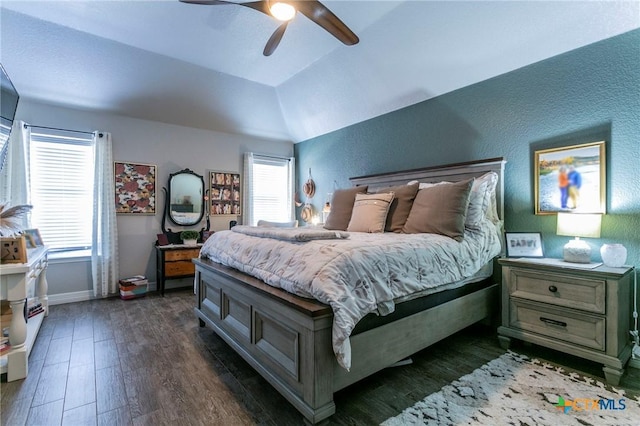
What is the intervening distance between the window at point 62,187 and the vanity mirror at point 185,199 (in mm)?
949

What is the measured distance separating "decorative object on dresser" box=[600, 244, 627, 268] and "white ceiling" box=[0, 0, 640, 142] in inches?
64.1

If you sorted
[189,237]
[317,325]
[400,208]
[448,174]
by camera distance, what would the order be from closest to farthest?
[317,325] < [400,208] < [448,174] < [189,237]

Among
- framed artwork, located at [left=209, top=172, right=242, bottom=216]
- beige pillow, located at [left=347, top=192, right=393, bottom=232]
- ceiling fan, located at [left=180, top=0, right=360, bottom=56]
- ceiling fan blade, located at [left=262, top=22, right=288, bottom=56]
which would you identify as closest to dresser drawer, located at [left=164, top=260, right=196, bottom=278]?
framed artwork, located at [left=209, top=172, right=242, bottom=216]

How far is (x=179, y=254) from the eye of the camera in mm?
4176

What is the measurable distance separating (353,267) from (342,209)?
1.90m

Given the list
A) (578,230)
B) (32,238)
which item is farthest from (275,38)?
(32,238)

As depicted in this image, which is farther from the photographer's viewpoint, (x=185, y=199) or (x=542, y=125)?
(x=185, y=199)

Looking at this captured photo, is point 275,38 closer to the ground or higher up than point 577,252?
higher up

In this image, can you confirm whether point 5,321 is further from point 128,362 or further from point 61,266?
point 61,266

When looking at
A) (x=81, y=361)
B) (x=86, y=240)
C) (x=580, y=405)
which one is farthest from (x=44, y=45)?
(x=580, y=405)

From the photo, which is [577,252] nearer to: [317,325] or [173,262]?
[317,325]

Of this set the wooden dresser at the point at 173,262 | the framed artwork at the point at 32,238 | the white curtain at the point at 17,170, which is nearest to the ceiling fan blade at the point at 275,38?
the wooden dresser at the point at 173,262

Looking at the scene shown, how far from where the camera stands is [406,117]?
12.6 feet

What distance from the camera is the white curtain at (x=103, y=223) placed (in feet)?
12.8
